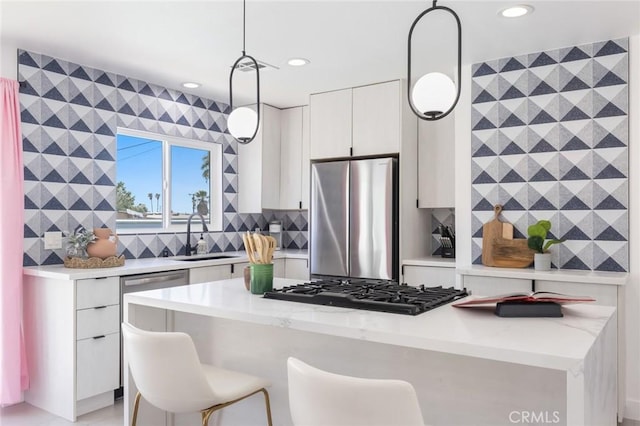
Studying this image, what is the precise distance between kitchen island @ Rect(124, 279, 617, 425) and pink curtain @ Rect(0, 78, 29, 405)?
4.56ft

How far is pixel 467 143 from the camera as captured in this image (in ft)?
12.4

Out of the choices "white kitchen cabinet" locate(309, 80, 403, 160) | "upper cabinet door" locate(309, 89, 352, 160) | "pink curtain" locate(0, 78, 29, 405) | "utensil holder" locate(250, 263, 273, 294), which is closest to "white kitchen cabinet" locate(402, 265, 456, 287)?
"white kitchen cabinet" locate(309, 80, 403, 160)

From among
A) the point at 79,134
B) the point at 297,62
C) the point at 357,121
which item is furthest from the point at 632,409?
the point at 79,134

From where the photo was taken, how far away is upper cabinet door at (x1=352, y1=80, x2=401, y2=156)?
414 centimetres

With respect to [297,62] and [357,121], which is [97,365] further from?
[357,121]

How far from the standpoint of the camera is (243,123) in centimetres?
246

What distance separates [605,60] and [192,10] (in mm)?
2627

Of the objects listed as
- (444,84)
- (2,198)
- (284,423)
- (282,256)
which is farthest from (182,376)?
(282,256)

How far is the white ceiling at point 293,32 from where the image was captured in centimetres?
275

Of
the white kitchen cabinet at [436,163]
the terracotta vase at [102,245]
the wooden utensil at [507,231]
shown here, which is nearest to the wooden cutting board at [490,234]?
the wooden utensil at [507,231]

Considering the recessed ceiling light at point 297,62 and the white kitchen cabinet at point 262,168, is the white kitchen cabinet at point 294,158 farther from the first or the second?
the recessed ceiling light at point 297,62

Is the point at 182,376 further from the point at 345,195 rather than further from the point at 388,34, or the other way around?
the point at 345,195

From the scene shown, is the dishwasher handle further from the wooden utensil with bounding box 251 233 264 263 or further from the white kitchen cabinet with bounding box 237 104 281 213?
the wooden utensil with bounding box 251 233 264 263

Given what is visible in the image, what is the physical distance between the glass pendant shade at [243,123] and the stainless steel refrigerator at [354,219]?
1.85 meters
